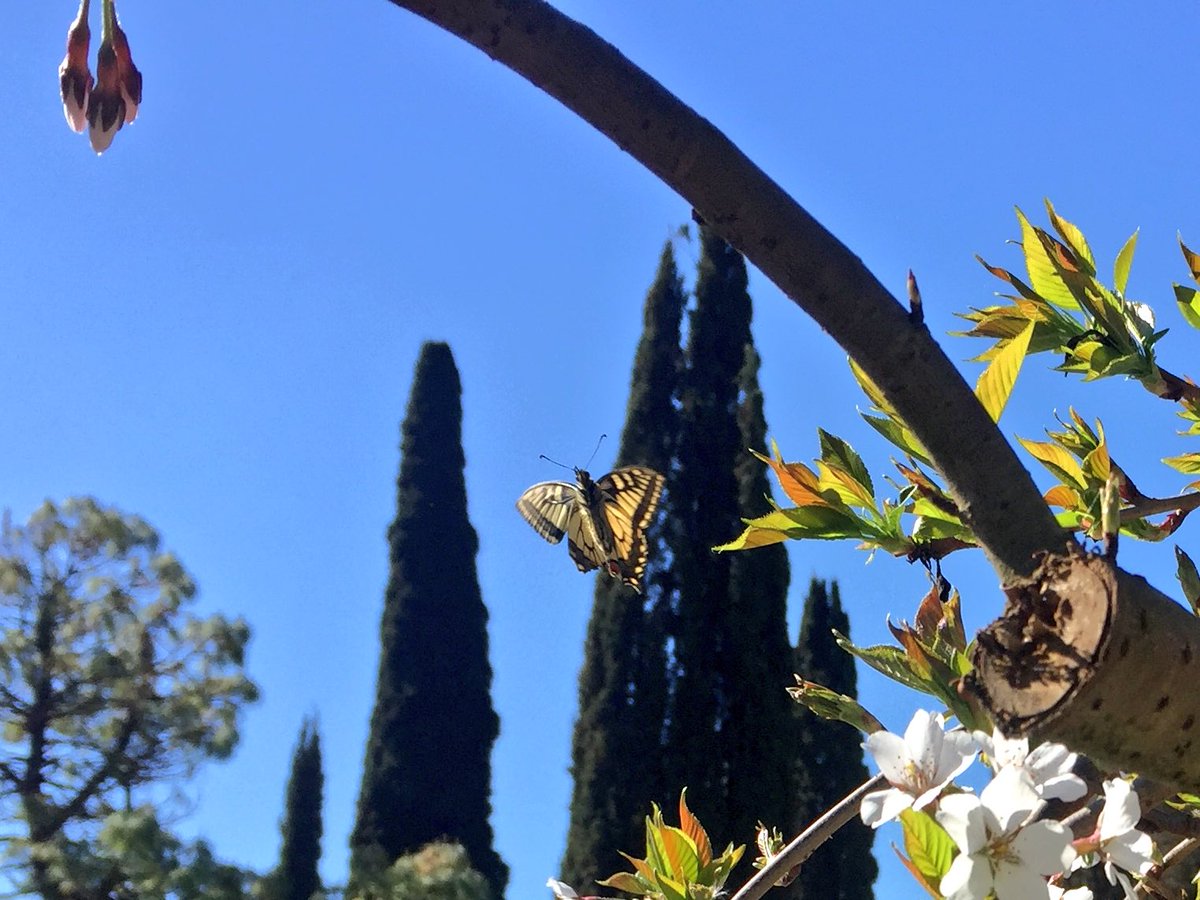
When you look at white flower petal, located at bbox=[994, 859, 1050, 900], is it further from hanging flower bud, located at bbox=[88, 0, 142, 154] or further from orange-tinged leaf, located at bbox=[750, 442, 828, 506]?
hanging flower bud, located at bbox=[88, 0, 142, 154]

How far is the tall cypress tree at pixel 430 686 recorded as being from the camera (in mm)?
12594

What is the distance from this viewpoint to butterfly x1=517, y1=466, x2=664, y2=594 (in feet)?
12.9

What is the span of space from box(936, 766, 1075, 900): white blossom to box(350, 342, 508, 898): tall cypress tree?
39.6 feet

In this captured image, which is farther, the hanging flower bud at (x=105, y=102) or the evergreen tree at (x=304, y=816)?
the evergreen tree at (x=304, y=816)

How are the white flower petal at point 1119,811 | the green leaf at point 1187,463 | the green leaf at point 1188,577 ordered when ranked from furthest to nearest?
the green leaf at point 1187,463, the green leaf at point 1188,577, the white flower petal at point 1119,811

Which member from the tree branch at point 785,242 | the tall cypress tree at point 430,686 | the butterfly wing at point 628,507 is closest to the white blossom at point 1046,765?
the tree branch at point 785,242

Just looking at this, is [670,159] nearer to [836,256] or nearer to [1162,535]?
[836,256]

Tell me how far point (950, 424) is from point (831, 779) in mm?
15214

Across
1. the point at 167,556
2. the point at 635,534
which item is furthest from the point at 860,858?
the point at 635,534

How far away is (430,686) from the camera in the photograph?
42.7 feet

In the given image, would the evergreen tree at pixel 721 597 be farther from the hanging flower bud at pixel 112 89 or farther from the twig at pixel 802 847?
the hanging flower bud at pixel 112 89

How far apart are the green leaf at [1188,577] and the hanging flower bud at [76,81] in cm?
101

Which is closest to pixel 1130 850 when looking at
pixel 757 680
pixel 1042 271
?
pixel 1042 271

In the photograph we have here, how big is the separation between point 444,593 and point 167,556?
10.9 ft
